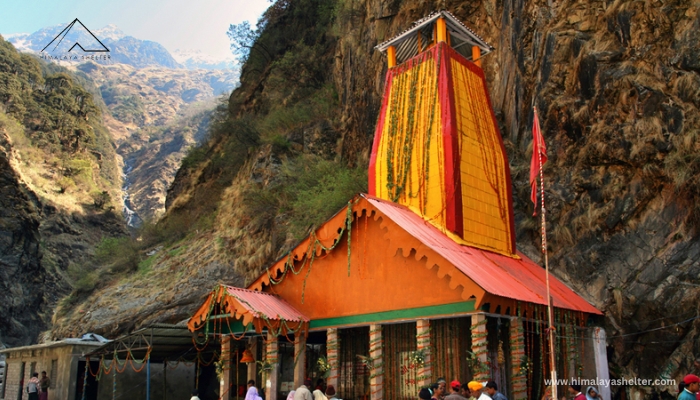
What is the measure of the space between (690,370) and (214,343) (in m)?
13.4

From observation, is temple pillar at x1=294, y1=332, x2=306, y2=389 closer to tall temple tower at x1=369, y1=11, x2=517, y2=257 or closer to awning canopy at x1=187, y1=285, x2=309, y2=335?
awning canopy at x1=187, y1=285, x2=309, y2=335

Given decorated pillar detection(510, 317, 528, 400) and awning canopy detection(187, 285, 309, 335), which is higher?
awning canopy detection(187, 285, 309, 335)

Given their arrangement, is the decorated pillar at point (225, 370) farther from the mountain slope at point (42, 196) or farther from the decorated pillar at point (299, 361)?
the mountain slope at point (42, 196)

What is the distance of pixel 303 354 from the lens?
15.6 meters

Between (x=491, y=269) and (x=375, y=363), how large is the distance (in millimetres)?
3561

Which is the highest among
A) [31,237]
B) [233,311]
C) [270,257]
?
[31,237]

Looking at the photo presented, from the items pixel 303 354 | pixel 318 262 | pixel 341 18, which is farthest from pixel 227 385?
pixel 341 18

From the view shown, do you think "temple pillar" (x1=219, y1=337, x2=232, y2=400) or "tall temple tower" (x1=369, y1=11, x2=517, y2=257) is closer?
"tall temple tower" (x1=369, y1=11, x2=517, y2=257)

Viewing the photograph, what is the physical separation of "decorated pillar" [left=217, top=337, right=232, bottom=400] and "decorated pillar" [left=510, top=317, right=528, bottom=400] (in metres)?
7.72

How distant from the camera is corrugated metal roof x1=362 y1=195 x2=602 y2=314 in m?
12.9

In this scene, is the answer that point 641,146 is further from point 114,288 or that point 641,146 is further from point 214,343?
point 114,288

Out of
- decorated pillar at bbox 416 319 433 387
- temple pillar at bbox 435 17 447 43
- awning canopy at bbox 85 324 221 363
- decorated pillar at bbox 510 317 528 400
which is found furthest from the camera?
temple pillar at bbox 435 17 447 43

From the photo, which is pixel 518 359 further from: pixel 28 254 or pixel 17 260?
pixel 28 254

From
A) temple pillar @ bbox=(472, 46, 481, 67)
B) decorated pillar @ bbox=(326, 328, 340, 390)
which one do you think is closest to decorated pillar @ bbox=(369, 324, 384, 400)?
decorated pillar @ bbox=(326, 328, 340, 390)
